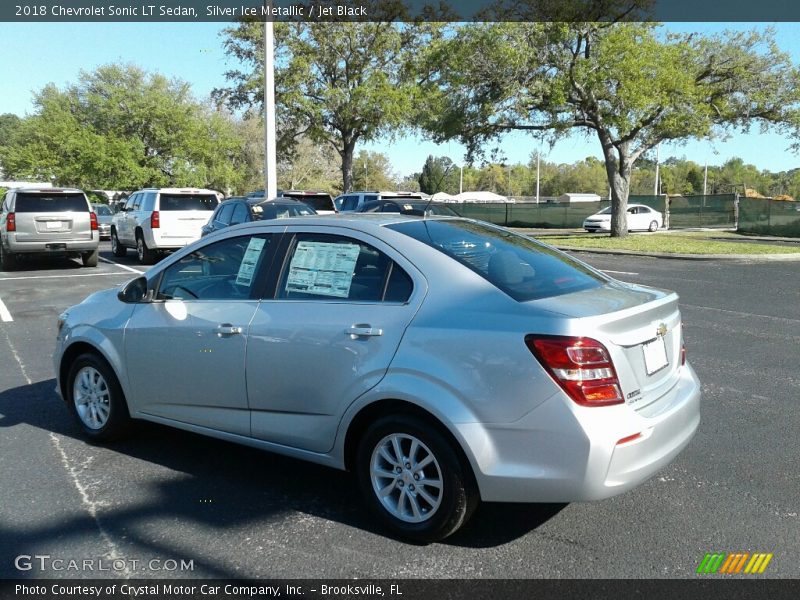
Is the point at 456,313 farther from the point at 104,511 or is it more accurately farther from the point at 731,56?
the point at 731,56

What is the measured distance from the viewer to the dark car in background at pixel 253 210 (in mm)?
13102

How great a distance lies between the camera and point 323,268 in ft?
12.8

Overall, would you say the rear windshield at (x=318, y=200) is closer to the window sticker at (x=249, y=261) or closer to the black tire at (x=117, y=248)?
the black tire at (x=117, y=248)

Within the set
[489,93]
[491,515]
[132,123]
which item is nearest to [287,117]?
[489,93]

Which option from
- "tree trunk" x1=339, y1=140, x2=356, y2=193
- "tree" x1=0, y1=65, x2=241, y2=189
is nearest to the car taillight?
"tree trunk" x1=339, y1=140, x2=356, y2=193

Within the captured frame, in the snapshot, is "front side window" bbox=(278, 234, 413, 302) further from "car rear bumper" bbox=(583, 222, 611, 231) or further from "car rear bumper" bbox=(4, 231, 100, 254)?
"car rear bumper" bbox=(583, 222, 611, 231)

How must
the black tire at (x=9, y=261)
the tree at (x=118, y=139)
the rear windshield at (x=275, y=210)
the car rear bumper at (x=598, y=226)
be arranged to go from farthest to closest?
the tree at (x=118, y=139)
the car rear bumper at (x=598, y=226)
the black tire at (x=9, y=261)
the rear windshield at (x=275, y=210)

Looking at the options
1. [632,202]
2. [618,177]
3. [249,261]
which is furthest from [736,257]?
[632,202]

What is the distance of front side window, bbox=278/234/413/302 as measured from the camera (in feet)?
11.9

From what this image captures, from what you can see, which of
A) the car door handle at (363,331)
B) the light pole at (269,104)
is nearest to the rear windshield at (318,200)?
the light pole at (269,104)

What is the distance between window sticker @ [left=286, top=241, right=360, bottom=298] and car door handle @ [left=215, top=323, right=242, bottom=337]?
38cm

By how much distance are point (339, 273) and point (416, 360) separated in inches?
31.6

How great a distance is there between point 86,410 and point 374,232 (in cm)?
269

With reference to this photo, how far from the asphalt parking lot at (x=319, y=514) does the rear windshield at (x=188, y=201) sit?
11.8 meters
